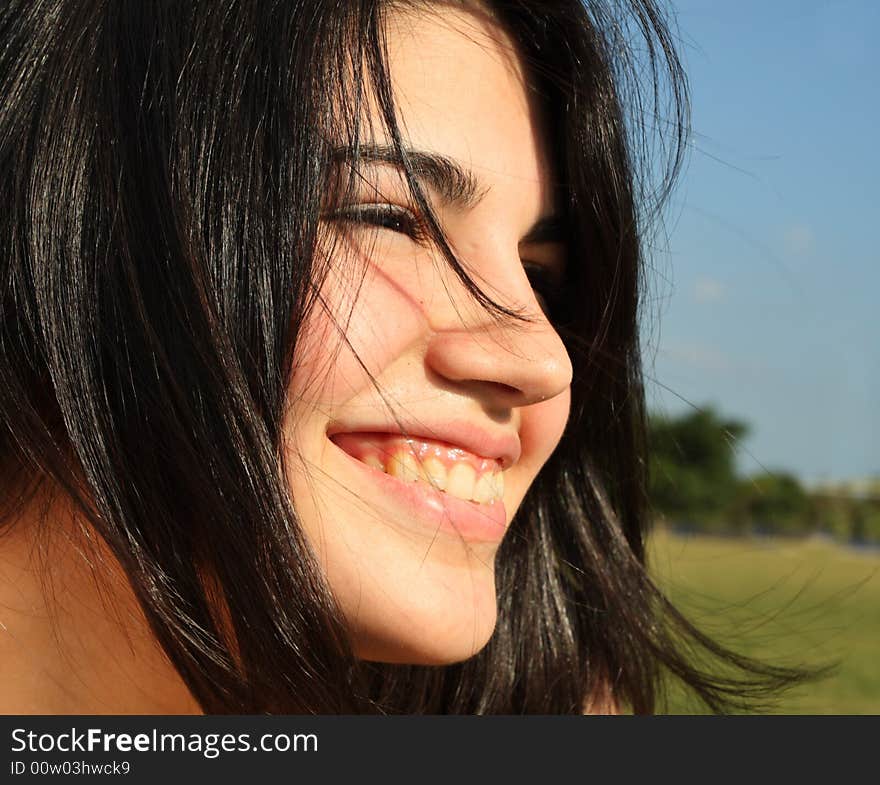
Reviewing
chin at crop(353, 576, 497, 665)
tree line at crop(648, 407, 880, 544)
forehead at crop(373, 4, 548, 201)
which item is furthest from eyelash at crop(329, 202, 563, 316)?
tree line at crop(648, 407, 880, 544)

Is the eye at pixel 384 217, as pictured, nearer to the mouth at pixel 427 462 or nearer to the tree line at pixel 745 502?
the mouth at pixel 427 462

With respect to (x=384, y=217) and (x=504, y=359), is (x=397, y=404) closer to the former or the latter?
(x=504, y=359)

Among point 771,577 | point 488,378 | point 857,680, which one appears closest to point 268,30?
point 488,378

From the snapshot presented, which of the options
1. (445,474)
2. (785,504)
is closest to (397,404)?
(445,474)

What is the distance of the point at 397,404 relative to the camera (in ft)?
5.03

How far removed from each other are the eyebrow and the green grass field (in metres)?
1.22

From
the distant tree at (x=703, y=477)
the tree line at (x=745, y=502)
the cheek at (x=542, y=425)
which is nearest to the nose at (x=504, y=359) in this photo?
the cheek at (x=542, y=425)

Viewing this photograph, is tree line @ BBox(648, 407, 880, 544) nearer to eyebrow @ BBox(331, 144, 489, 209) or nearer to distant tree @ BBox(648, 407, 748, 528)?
distant tree @ BBox(648, 407, 748, 528)

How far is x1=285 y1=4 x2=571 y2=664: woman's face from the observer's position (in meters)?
1.48

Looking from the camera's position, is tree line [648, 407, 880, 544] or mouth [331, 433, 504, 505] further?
tree line [648, 407, 880, 544]

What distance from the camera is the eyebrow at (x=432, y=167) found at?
1.47 meters

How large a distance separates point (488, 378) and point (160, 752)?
0.88m

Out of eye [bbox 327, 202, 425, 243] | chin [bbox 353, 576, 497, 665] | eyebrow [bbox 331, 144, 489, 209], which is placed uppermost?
eyebrow [bbox 331, 144, 489, 209]

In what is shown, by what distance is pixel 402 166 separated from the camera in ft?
4.92
